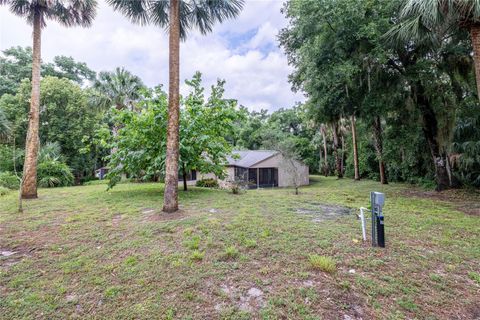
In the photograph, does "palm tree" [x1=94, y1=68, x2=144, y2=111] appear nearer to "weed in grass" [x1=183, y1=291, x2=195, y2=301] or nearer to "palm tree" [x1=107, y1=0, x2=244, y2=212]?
"palm tree" [x1=107, y1=0, x2=244, y2=212]

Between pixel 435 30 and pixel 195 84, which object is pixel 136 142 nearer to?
pixel 195 84

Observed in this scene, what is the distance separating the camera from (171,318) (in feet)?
7.61

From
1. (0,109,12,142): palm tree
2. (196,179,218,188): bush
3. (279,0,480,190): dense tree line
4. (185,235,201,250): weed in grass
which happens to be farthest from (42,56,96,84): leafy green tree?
(185,235,201,250): weed in grass

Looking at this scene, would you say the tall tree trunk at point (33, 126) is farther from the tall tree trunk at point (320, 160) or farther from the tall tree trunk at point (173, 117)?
the tall tree trunk at point (320, 160)

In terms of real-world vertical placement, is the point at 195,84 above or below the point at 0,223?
above

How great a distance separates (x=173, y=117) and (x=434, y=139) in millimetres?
10583

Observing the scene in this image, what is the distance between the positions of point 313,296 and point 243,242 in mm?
1615

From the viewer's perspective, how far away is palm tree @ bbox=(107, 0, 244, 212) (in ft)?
18.4

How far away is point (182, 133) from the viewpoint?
8219mm

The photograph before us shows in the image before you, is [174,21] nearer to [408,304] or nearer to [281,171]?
[408,304]

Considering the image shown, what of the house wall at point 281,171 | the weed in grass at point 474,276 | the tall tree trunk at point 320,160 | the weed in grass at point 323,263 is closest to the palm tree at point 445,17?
the weed in grass at point 474,276

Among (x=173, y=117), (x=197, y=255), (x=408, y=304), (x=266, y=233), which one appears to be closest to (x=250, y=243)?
(x=266, y=233)

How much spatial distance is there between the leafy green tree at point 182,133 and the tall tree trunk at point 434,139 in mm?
7449

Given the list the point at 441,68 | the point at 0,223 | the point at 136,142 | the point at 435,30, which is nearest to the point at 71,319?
the point at 0,223
